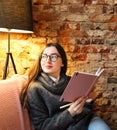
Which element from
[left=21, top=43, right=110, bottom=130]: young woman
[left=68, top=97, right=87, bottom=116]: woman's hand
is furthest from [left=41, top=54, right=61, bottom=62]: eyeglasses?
[left=68, top=97, right=87, bottom=116]: woman's hand

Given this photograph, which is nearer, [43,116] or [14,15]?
[43,116]

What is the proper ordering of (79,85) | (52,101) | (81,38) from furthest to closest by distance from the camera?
(81,38) < (52,101) < (79,85)

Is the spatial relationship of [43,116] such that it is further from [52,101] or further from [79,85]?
[79,85]

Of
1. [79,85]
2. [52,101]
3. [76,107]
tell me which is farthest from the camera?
[52,101]

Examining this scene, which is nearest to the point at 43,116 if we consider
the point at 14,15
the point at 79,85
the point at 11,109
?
the point at 11,109

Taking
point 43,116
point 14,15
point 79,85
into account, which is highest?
point 14,15

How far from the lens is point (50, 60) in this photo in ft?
6.53

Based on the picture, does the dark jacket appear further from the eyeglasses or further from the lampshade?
the lampshade

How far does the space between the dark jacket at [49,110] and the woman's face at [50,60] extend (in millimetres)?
55

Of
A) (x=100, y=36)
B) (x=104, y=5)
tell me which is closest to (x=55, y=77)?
(x=100, y=36)

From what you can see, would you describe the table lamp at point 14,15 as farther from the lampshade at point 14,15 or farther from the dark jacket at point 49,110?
the dark jacket at point 49,110

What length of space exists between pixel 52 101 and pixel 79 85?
31 centimetres

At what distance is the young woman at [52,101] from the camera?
1846 mm

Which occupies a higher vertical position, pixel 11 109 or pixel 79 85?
pixel 79 85
